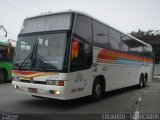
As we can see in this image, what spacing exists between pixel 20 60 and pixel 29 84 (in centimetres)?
100

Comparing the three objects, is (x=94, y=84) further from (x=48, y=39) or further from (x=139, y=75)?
(x=139, y=75)

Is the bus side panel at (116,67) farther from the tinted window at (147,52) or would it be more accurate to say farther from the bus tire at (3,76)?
the bus tire at (3,76)

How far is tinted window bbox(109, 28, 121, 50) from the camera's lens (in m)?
12.2

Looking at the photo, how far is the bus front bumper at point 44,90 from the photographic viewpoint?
326 inches

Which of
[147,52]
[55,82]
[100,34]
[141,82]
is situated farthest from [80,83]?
[147,52]

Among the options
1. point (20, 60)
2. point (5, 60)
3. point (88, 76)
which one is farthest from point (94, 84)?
point (5, 60)

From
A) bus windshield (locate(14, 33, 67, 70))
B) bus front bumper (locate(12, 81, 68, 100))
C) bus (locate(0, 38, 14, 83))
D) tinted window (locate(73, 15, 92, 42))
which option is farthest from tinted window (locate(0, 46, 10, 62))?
tinted window (locate(73, 15, 92, 42))

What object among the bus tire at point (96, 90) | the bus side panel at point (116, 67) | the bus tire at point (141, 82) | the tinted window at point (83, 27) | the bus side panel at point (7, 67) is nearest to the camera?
the tinted window at point (83, 27)

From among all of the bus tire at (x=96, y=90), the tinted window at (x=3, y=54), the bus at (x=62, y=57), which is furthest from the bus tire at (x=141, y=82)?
the tinted window at (x=3, y=54)

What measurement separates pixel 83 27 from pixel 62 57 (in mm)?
1751

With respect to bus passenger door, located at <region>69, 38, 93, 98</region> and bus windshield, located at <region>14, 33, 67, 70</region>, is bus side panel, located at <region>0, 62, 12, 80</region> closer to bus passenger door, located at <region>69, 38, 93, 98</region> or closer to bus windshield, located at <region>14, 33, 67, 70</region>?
bus windshield, located at <region>14, 33, 67, 70</region>

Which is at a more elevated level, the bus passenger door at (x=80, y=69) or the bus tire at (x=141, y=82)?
the bus passenger door at (x=80, y=69)

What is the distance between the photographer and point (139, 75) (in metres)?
17.3

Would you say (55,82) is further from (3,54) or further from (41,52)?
(3,54)
